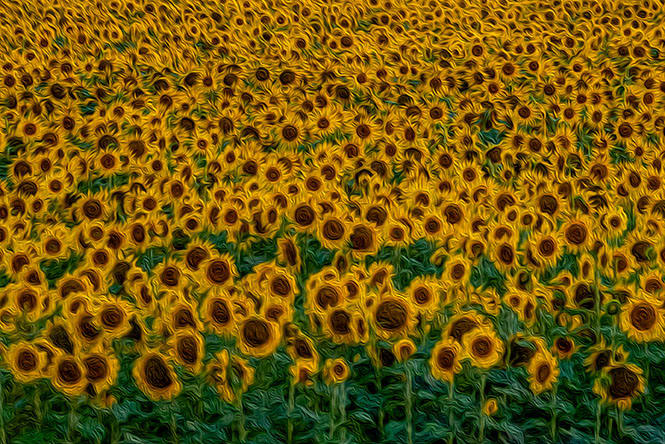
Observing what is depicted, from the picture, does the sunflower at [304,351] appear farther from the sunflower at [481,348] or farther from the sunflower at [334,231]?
the sunflower at [334,231]

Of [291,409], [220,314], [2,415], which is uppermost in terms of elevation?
[220,314]

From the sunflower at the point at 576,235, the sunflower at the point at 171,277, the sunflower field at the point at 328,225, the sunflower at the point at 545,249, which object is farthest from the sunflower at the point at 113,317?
the sunflower at the point at 576,235

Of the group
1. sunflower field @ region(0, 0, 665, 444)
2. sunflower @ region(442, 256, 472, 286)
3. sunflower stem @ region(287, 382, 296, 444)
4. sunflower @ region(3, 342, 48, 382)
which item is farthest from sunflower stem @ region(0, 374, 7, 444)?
sunflower @ region(442, 256, 472, 286)

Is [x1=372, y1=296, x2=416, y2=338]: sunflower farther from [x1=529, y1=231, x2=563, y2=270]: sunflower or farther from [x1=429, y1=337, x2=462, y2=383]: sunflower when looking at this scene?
[x1=529, y1=231, x2=563, y2=270]: sunflower

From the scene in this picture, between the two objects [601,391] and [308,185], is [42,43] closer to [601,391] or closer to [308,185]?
[308,185]

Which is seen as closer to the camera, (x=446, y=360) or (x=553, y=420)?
(x=446, y=360)

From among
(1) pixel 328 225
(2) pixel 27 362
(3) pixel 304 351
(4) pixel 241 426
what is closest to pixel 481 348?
(3) pixel 304 351

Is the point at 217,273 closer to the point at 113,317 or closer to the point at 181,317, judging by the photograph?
the point at 181,317
